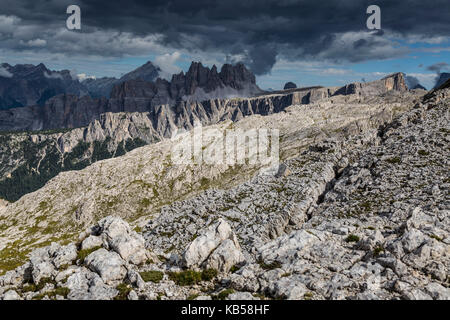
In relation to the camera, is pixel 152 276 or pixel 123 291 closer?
pixel 123 291

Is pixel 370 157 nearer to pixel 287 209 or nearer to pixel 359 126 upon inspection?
pixel 287 209

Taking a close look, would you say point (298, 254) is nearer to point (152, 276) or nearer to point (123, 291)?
point (152, 276)

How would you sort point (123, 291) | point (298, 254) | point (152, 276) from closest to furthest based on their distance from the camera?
point (123, 291), point (152, 276), point (298, 254)

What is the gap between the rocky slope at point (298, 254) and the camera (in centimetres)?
2303

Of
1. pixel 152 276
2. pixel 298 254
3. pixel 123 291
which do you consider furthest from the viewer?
pixel 298 254

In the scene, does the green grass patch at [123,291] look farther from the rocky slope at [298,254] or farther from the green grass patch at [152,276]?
the green grass patch at [152,276]

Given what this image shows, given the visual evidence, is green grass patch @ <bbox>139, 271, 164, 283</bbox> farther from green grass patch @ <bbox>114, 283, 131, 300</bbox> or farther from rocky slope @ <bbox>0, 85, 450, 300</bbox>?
green grass patch @ <bbox>114, 283, 131, 300</bbox>

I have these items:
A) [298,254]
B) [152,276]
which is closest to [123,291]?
[152,276]

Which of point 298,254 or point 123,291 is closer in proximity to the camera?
point 123,291

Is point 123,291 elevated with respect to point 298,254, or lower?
lower

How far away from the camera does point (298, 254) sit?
27906 mm
